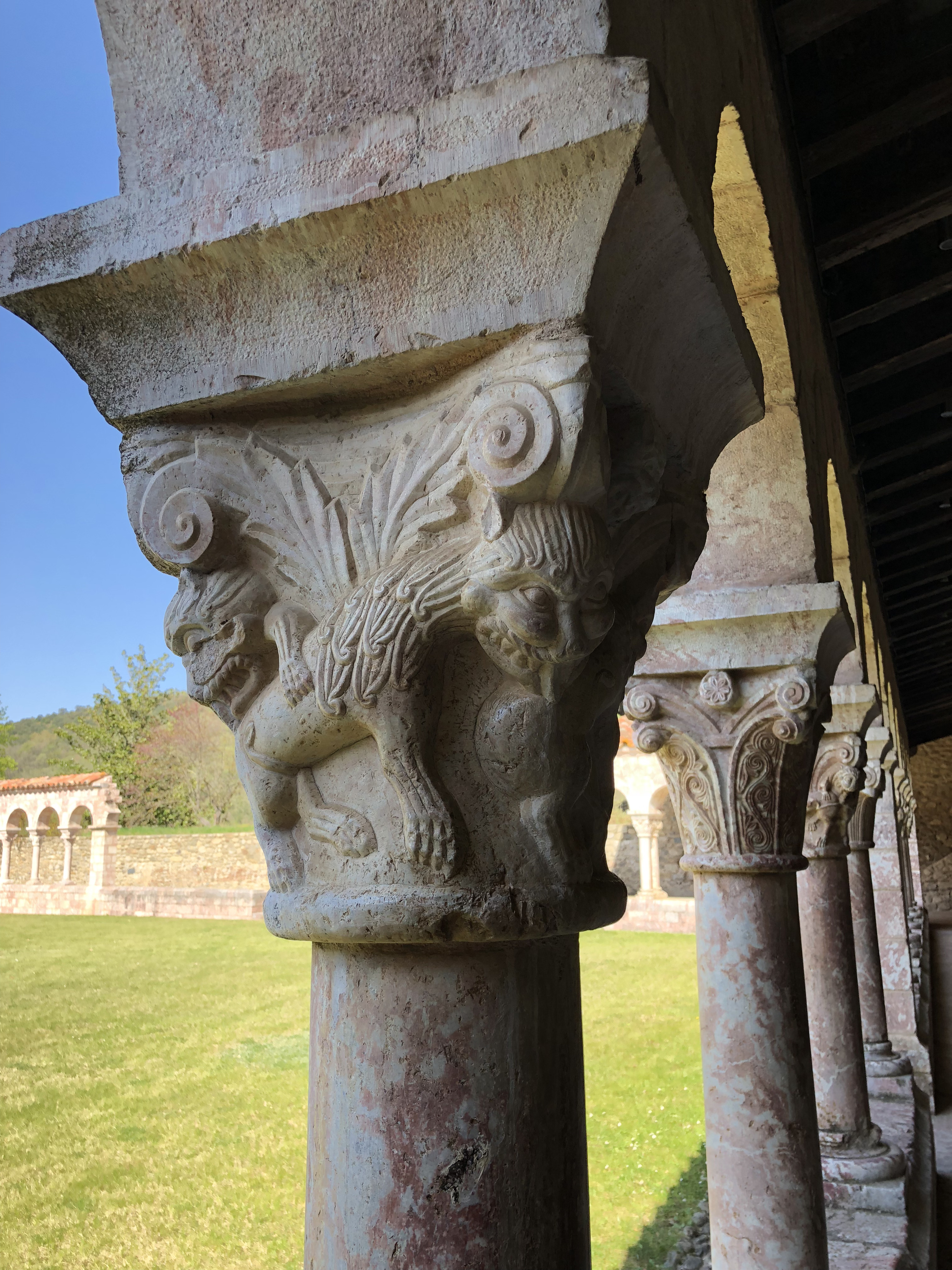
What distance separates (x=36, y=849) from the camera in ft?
69.9

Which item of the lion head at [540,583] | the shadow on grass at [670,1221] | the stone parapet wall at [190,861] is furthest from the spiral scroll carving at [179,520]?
the stone parapet wall at [190,861]

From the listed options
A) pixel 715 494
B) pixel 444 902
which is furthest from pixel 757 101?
pixel 444 902

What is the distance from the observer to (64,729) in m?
29.8

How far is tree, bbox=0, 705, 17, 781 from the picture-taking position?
27.8m

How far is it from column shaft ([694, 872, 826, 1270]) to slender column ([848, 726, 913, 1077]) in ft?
10.4

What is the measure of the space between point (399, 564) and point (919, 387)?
377cm

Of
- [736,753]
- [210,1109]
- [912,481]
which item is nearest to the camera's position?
[736,753]

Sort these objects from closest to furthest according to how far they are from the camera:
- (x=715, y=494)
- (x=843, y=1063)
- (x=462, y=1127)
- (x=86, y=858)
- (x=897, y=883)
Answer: (x=462, y=1127)
(x=715, y=494)
(x=843, y=1063)
(x=897, y=883)
(x=86, y=858)

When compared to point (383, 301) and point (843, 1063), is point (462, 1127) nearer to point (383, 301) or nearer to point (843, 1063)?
point (383, 301)

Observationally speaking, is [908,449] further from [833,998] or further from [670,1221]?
[670,1221]

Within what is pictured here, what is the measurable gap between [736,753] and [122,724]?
95.1 ft

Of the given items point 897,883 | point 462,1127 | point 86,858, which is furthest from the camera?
point 86,858

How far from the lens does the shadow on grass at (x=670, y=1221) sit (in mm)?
4246

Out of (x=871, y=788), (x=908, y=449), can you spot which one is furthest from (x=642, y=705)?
(x=871, y=788)
